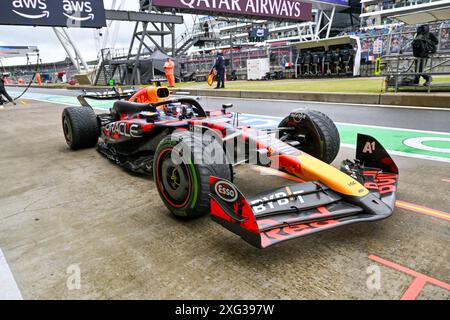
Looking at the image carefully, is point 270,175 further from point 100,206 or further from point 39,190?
point 39,190

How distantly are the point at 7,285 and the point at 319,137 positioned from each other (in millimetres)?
3036

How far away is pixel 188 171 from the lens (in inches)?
108

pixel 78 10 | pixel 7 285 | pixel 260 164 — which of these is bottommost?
pixel 7 285

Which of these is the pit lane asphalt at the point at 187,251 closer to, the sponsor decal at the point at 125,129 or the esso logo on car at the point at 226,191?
the esso logo on car at the point at 226,191

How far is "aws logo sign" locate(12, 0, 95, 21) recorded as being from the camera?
2014 cm

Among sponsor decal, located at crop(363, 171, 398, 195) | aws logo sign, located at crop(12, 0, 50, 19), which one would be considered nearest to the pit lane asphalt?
sponsor decal, located at crop(363, 171, 398, 195)

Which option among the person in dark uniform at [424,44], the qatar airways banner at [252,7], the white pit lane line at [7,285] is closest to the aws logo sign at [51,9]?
the qatar airways banner at [252,7]

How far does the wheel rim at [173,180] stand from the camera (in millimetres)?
2812

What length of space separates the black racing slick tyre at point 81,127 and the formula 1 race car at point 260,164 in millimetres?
1417

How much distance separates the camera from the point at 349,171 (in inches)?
115

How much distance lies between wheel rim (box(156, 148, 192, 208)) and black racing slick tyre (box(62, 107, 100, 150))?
120 inches

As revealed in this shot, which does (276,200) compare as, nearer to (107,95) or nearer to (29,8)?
(107,95)

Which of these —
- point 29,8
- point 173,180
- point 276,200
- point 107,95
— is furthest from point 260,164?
point 29,8

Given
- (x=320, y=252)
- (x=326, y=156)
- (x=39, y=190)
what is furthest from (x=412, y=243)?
(x=39, y=190)
